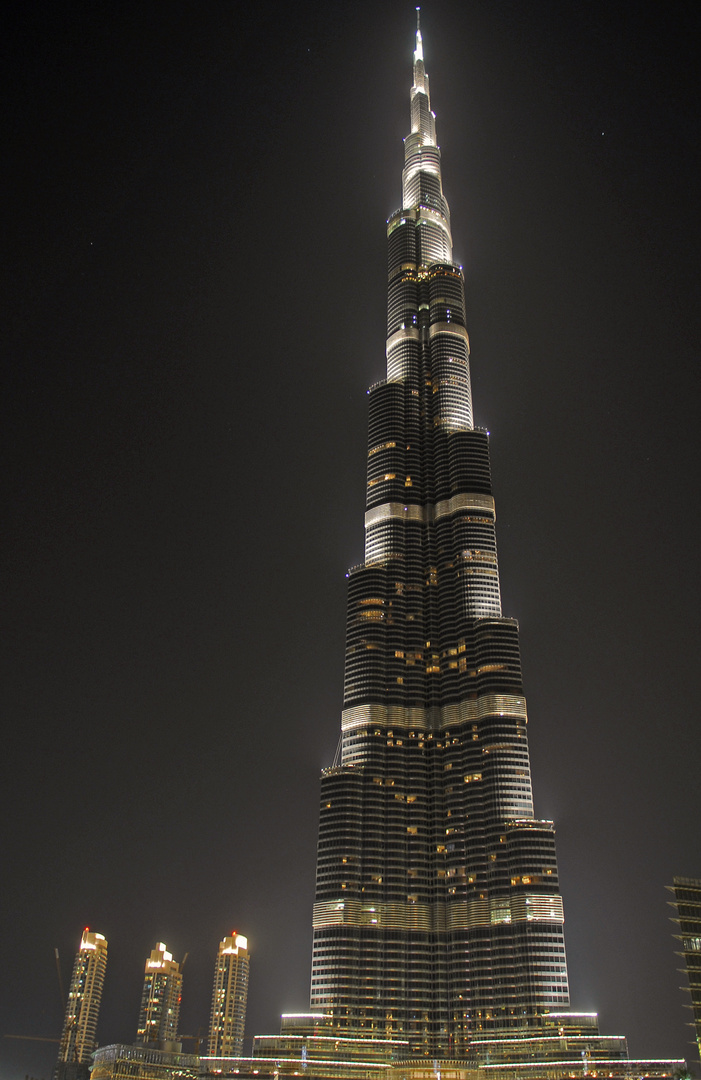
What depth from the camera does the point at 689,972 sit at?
127 m

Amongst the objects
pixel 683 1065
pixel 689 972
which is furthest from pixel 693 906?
pixel 683 1065

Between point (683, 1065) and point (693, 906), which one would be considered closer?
point (693, 906)

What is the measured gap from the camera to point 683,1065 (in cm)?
19925

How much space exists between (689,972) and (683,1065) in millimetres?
92383

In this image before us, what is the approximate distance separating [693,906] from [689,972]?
8433mm

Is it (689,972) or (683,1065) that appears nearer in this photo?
(689,972)

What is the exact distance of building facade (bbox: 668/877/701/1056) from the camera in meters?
126

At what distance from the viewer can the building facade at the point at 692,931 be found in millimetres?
126000

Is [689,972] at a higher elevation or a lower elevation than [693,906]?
lower

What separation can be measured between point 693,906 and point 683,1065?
9510 centimetres

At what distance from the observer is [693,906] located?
129625mm

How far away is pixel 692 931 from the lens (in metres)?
129

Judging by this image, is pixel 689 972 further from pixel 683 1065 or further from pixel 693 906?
pixel 683 1065
